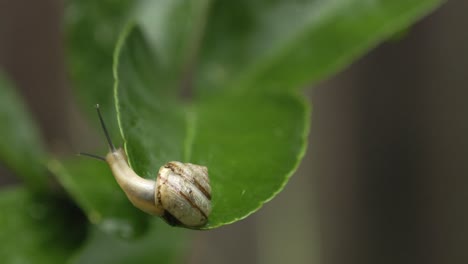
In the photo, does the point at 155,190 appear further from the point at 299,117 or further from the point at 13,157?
the point at 13,157

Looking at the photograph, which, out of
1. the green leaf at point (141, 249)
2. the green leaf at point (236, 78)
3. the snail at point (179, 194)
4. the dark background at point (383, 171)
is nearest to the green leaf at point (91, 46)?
the green leaf at point (236, 78)

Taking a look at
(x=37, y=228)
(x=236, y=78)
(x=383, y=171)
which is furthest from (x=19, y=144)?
(x=383, y=171)

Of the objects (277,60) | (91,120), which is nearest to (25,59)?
(91,120)

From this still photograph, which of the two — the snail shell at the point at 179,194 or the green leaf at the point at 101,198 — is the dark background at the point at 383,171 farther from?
the snail shell at the point at 179,194

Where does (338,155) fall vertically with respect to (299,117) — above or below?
above

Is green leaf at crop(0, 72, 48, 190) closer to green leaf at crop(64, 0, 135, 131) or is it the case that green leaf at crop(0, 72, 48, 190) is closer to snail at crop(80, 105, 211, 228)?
green leaf at crop(64, 0, 135, 131)
